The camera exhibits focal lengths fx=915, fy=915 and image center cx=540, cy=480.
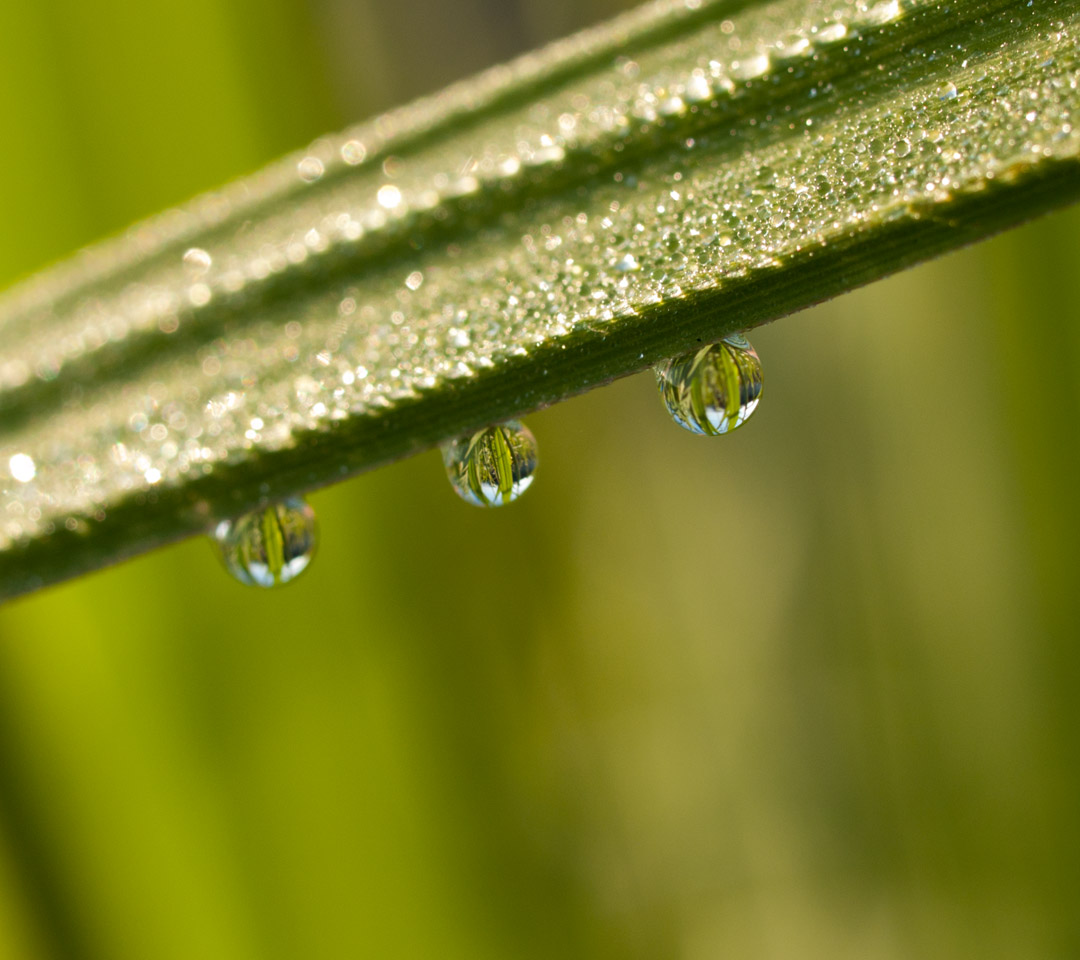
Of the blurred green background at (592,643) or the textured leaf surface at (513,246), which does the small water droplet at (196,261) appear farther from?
the blurred green background at (592,643)

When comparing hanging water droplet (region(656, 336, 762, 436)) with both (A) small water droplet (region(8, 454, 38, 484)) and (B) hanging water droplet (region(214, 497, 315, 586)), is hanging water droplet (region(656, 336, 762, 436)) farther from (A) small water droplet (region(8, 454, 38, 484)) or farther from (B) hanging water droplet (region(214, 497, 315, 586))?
(A) small water droplet (region(8, 454, 38, 484))

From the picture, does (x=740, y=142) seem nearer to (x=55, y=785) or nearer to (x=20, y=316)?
(x=20, y=316)

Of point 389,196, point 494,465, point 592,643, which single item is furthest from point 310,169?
point 592,643

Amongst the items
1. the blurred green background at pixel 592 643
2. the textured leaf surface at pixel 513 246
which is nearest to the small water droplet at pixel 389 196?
the textured leaf surface at pixel 513 246

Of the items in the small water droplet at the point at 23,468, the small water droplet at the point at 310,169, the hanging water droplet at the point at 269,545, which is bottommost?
the hanging water droplet at the point at 269,545

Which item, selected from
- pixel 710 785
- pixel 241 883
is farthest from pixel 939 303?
pixel 241 883

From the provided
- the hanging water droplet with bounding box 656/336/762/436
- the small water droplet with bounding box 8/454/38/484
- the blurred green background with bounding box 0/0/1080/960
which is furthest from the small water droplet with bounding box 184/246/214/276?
the blurred green background with bounding box 0/0/1080/960

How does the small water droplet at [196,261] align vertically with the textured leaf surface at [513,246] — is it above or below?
above

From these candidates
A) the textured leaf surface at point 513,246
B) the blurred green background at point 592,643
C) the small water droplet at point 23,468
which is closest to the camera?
the textured leaf surface at point 513,246
